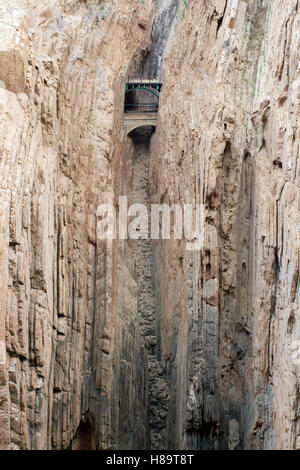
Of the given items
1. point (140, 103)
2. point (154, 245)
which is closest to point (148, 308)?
point (154, 245)

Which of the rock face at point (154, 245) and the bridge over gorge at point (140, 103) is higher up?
the bridge over gorge at point (140, 103)

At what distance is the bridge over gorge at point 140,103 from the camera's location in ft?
64.7

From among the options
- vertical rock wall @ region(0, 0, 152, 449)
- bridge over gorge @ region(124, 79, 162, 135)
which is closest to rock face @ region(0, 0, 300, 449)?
vertical rock wall @ region(0, 0, 152, 449)

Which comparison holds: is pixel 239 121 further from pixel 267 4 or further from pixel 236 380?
pixel 236 380

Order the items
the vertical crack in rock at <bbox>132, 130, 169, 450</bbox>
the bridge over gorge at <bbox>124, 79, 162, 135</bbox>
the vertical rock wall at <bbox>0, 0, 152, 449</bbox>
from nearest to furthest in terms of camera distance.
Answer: the vertical rock wall at <bbox>0, 0, 152, 449</bbox>
the vertical crack in rock at <bbox>132, 130, 169, 450</bbox>
the bridge over gorge at <bbox>124, 79, 162, 135</bbox>

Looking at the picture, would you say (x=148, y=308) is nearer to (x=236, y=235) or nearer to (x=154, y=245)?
(x=154, y=245)

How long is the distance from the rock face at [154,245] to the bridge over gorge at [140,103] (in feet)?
3.52

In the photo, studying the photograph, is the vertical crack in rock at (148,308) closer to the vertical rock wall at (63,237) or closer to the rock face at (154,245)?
the rock face at (154,245)

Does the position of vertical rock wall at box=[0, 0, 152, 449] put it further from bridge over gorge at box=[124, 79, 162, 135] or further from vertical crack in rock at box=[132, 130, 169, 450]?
bridge over gorge at box=[124, 79, 162, 135]

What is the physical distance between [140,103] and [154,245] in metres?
4.91

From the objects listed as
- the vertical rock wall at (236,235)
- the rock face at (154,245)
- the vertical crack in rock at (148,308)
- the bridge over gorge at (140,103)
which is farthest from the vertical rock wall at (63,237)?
the vertical rock wall at (236,235)

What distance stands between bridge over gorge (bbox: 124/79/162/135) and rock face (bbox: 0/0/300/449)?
1.07 meters

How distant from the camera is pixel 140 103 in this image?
20375mm

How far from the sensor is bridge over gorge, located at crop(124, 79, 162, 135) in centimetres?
1973
